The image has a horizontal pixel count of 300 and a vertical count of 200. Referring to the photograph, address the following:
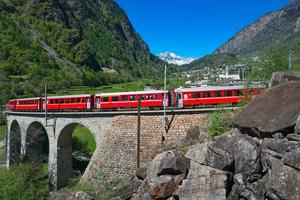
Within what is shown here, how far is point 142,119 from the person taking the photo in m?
24.6

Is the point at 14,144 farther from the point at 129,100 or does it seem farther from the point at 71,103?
the point at 129,100

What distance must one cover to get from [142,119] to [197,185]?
43.6 ft

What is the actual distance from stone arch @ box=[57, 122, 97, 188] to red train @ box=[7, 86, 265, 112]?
2.35 metres

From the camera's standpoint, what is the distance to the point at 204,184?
1140 cm

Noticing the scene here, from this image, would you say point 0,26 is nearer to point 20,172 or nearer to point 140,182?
point 20,172

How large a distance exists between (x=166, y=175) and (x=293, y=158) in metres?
4.52

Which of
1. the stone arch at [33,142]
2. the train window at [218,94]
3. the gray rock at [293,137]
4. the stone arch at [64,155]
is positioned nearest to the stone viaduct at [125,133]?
the stone arch at [64,155]

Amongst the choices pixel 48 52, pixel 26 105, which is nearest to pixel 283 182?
pixel 26 105

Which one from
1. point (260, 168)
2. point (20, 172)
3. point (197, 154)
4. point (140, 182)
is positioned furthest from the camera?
point (20, 172)

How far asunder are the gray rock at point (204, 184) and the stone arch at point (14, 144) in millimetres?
37117

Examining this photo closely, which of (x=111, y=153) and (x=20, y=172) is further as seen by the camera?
(x=20, y=172)

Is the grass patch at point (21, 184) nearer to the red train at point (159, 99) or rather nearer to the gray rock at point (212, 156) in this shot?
the red train at point (159, 99)

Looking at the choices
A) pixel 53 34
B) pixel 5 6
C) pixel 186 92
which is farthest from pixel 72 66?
pixel 186 92

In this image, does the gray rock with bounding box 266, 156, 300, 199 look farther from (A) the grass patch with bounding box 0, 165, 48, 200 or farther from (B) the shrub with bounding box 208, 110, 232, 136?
(A) the grass patch with bounding box 0, 165, 48, 200
